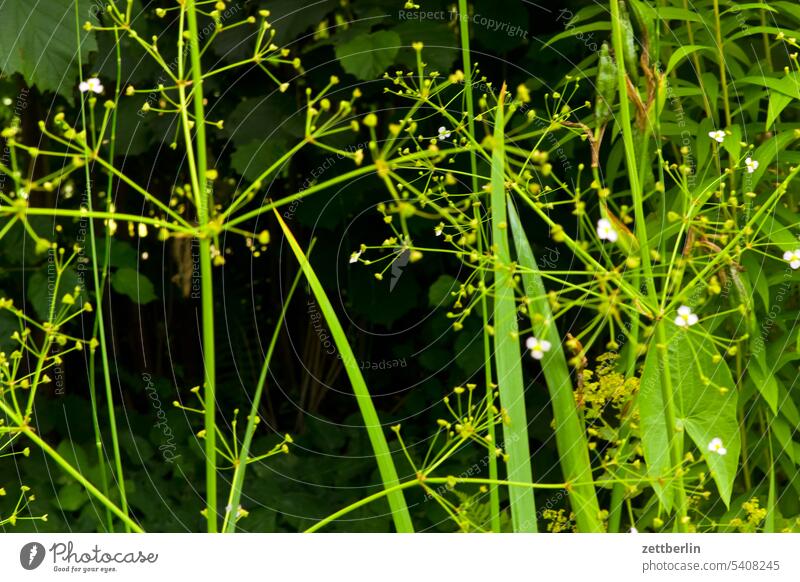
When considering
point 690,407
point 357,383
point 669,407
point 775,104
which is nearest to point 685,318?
point 669,407

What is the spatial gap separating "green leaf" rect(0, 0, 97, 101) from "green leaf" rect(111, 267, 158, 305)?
28 centimetres

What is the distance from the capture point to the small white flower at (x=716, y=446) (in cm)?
88

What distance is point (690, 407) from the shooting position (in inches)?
36.7

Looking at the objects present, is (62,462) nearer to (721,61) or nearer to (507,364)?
(507,364)

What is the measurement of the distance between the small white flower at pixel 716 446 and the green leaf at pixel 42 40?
0.91 metres

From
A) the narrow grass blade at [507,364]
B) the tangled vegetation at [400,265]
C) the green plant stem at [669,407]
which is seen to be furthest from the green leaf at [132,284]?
the green plant stem at [669,407]

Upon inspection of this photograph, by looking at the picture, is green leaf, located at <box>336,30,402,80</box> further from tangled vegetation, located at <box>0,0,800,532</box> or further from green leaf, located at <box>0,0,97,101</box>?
green leaf, located at <box>0,0,97,101</box>

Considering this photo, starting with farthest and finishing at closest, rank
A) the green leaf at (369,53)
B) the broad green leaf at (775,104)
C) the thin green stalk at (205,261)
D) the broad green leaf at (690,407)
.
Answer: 1. the green leaf at (369,53)
2. the broad green leaf at (775,104)
3. the broad green leaf at (690,407)
4. the thin green stalk at (205,261)

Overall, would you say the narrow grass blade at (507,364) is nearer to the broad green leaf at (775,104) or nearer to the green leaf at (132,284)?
the broad green leaf at (775,104)

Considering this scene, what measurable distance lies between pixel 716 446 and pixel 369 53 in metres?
0.67

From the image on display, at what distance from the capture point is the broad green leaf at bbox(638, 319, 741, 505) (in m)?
0.87

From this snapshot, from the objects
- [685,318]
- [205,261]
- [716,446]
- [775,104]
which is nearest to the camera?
[205,261]
